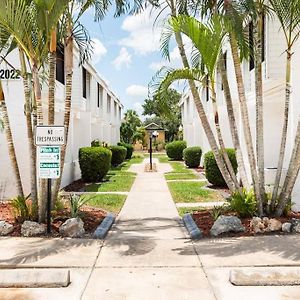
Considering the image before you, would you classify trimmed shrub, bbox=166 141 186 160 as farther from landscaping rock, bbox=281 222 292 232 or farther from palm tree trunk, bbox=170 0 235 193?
landscaping rock, bbox=281 222 292 232

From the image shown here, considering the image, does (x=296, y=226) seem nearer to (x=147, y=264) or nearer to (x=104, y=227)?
(x=147, y=264)

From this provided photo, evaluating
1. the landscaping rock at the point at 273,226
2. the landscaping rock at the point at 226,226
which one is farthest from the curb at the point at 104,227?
the landscaping rock at the point at 273,226

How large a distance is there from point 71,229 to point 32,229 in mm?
731

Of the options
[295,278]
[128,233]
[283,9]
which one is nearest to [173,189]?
[128,233]

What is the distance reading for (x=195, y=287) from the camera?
5387mm

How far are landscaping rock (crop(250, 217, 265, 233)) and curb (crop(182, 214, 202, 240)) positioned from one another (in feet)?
3.22

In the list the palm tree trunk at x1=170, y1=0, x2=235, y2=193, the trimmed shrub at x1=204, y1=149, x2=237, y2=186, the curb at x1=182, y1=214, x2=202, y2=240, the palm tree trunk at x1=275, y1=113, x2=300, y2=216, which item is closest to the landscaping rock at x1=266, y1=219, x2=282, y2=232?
the palm tree trunk at x1=275, y1=113, x2=300, y2=216

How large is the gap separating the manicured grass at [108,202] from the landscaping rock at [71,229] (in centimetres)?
285

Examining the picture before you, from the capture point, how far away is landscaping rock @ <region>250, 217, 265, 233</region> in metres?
8.00

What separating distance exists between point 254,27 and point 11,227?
20.1ft

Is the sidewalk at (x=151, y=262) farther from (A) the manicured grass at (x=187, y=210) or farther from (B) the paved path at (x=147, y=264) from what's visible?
(A) the manicured grass at (x=187, y=210)

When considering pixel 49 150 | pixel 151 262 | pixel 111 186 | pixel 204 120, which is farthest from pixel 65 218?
pixel 111 186

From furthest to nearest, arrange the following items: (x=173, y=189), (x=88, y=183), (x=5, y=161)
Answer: (x=88, y=183) → (x=173, y=189) → (x=5, y=161)

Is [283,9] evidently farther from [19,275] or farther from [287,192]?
[19,275]
